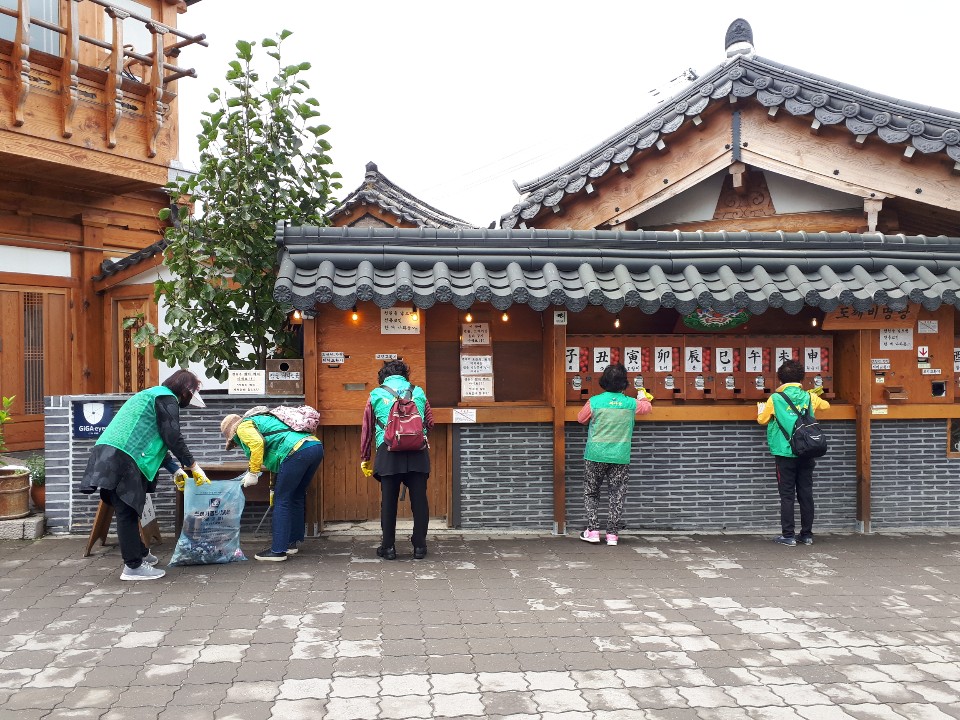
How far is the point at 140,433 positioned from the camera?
654 centimetres

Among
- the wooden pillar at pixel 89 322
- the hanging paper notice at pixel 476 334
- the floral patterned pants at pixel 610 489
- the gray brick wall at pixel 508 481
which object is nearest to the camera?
the floral patterned pants at pixel 610 489

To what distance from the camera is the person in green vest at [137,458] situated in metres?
6.37

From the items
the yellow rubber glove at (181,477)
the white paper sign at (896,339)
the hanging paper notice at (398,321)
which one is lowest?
the yellow rubber glove at (181,477)

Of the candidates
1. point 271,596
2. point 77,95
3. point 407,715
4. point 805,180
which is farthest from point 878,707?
point 77,95

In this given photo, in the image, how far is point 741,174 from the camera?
10102 millimetres

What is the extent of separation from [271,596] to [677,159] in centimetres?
776

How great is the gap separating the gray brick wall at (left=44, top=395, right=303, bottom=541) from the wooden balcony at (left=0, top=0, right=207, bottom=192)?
4.91m

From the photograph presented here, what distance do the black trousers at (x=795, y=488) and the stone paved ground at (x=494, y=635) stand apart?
0.49 metres

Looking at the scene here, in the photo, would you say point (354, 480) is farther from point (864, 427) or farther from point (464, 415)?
point (864, 427)

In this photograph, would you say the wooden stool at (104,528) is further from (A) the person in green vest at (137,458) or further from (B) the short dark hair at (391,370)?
(B) the short dark hair at (391,370)

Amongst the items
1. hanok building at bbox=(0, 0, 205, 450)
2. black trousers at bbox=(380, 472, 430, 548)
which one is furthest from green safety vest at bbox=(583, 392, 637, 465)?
A: hanok building at bbox=(0, 0, 205, 450)

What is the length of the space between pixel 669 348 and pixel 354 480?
3.97m

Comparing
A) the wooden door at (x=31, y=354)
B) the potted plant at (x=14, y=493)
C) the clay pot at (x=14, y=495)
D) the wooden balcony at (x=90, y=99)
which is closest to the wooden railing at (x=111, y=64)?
the wooden balcony at (x=90, y=99)

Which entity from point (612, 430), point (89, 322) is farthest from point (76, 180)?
point (612, 430)
